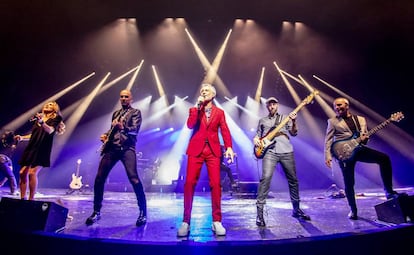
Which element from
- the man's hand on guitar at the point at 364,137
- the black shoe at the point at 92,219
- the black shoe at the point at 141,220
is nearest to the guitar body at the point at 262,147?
the man's hand on guitar at the point at 364,137

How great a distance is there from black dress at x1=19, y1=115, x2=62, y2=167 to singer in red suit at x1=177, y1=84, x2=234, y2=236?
8.71 ft

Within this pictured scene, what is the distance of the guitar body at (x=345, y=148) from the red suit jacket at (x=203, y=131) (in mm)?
2085

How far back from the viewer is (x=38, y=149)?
13.1 ft

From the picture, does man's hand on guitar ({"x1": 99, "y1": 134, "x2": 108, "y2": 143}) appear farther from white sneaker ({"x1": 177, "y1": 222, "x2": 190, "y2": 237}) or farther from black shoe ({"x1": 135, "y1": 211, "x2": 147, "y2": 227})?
white sneaker ({"x1": 177, "y1": 222, "x2": 190, "y2": 237})

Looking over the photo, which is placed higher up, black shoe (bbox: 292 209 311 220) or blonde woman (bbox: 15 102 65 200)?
blonde woman (bbox: 15 102 65 200)

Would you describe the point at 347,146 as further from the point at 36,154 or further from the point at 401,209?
the point at 36,154

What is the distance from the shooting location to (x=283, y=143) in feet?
13.4

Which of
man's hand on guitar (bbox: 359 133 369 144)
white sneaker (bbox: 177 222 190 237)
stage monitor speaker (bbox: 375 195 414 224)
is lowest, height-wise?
white sneaker (bbox: 177 222 190 237)

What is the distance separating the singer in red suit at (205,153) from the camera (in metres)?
3.05

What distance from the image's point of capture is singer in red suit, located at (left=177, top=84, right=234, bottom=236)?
3.05 m

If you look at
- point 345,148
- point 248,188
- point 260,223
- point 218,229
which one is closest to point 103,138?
point 218,229

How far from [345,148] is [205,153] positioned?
2465mm

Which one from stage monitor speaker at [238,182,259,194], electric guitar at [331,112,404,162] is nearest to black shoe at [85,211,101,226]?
electric guitar at [331,112,404,162]

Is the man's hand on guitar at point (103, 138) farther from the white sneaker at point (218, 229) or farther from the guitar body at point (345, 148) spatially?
the guitar body at point (345, 148)
